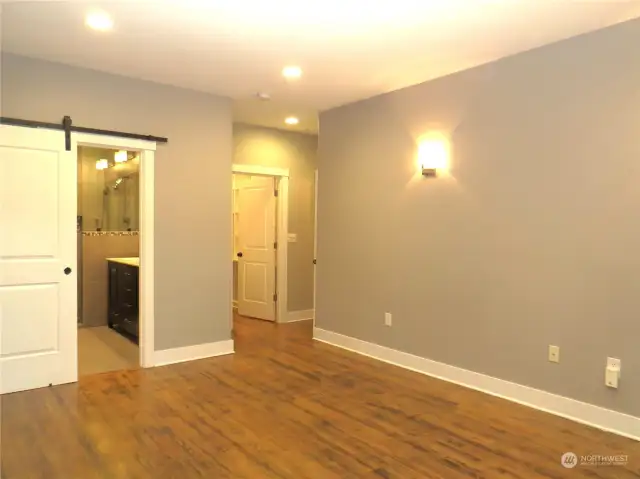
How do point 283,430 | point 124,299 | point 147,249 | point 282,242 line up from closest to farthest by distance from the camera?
1. point 283,430
2. point 147,249
3. point 124,299
4. point 282,242

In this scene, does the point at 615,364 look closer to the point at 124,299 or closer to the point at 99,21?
the point at 99,21

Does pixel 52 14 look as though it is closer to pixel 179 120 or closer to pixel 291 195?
pixel 179 120

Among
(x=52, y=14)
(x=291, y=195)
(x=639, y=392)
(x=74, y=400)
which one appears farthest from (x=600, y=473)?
(x=291, y=195)

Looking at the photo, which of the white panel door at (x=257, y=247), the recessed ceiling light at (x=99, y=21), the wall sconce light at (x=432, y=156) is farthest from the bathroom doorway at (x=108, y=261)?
the wall sconce light at (x=432, y=156)

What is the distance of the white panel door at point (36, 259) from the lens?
3691 millimetres

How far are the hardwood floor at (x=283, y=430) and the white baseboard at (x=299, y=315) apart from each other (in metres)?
2.26

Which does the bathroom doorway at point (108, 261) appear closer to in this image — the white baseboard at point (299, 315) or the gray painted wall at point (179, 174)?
the gray painted wall at point (179, 174)

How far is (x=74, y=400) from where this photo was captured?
3.57 m

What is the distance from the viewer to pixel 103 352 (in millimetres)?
4914

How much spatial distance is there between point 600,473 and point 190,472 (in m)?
2.19

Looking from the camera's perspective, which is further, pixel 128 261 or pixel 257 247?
pixel 257 247

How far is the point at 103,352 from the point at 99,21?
321cm

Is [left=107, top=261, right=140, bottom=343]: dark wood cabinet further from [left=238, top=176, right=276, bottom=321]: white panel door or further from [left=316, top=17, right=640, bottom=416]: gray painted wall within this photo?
[left=316, top=17, right=640, bottom=416]: gray painted wall

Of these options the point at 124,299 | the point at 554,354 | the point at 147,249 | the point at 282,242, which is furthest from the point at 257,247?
the point at 554,354
